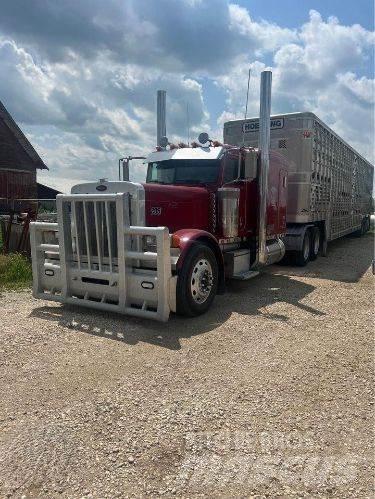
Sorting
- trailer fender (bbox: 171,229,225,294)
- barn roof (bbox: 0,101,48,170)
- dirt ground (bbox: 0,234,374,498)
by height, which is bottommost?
dirt ground (bbox: 0,234,374,498)

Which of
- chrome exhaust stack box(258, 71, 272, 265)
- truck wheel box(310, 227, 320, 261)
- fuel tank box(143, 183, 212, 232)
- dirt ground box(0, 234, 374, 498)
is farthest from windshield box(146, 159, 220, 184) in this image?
truck wheel box(310, 227, 320, 261)

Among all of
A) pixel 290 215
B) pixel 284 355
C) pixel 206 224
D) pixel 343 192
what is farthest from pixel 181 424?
pixel 343 192

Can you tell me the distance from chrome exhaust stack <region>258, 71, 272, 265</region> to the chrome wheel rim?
7.14 ft

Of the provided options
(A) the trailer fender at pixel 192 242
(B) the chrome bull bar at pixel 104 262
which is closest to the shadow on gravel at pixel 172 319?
(B) the chrome bull bar at pixel 104 262

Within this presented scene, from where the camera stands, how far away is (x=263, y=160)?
24.9 feet

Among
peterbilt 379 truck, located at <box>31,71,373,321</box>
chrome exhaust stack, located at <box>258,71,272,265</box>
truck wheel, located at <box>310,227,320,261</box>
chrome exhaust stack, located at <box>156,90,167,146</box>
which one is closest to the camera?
peterbilt 379 truck, located at <box>31,71,373,321</box>

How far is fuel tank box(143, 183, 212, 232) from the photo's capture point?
6.44 m

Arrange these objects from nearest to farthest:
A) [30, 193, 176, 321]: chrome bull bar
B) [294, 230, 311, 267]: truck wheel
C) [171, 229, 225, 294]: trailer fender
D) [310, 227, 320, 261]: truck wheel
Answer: [30, 193, 176, 321]: chrome bull bar < [171, 229, 225, 294]: trailer fender < [294, 230, 311, 267]: truck wheel < [310, 227, 320, 261]: truck wheel

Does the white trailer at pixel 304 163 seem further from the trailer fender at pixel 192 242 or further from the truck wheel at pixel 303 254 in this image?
the trailer fender at pixel 192 242

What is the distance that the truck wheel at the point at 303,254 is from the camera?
10437mm

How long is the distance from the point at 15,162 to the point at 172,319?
22.6 m

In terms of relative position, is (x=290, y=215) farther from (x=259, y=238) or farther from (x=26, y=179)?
(x=26, y=179)

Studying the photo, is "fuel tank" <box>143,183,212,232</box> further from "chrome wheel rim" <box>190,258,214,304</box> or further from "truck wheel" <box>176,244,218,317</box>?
"chrome wheel rim" <box>190,258,214,304</box>

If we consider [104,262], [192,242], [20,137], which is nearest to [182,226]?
[192,242]
